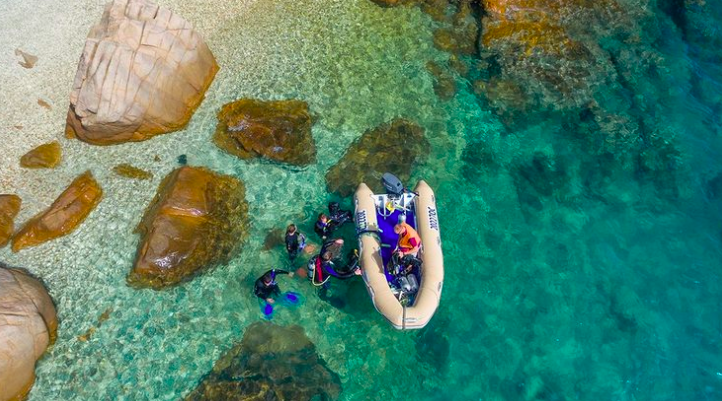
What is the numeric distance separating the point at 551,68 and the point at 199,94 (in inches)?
392

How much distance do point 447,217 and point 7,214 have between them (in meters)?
10.2

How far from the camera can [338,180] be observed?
12.7 meters

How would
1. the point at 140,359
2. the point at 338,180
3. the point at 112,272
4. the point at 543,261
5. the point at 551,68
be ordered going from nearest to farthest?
the point at 140,359 → the point at 112,272 → the point at 543,261 → the point at 338,180 → the point at 551,68

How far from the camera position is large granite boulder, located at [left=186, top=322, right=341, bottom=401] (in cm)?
1002

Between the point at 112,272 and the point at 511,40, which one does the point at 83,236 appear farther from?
the point at 511,40

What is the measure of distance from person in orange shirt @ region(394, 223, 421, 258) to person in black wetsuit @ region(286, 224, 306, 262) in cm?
213

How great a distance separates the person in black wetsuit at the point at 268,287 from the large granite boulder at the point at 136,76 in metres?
5.03

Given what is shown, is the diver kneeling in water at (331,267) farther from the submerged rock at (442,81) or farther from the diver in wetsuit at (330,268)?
the submerged rock at (442,81)

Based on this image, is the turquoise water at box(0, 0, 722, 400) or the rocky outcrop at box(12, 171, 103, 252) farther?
the rocky outcrop at box(12, 171, 103, 252)

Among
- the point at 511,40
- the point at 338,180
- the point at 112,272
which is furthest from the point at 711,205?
A: the point at 112,272

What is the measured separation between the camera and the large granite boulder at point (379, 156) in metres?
12.7

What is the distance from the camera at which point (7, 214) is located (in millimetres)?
11656

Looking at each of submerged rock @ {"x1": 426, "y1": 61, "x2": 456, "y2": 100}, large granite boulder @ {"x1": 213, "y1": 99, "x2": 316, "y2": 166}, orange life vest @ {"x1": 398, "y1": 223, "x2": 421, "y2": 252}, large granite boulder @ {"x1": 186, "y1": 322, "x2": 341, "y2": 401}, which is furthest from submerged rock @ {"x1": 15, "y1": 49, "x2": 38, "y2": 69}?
orange life vest @ {"x1": 398, "y1": 223, "x2": 421, "y2": 252}

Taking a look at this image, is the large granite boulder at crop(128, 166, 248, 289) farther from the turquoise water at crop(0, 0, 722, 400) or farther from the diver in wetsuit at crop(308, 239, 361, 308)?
the diver in wetsuit at crop(308, 239, 361, 308)
